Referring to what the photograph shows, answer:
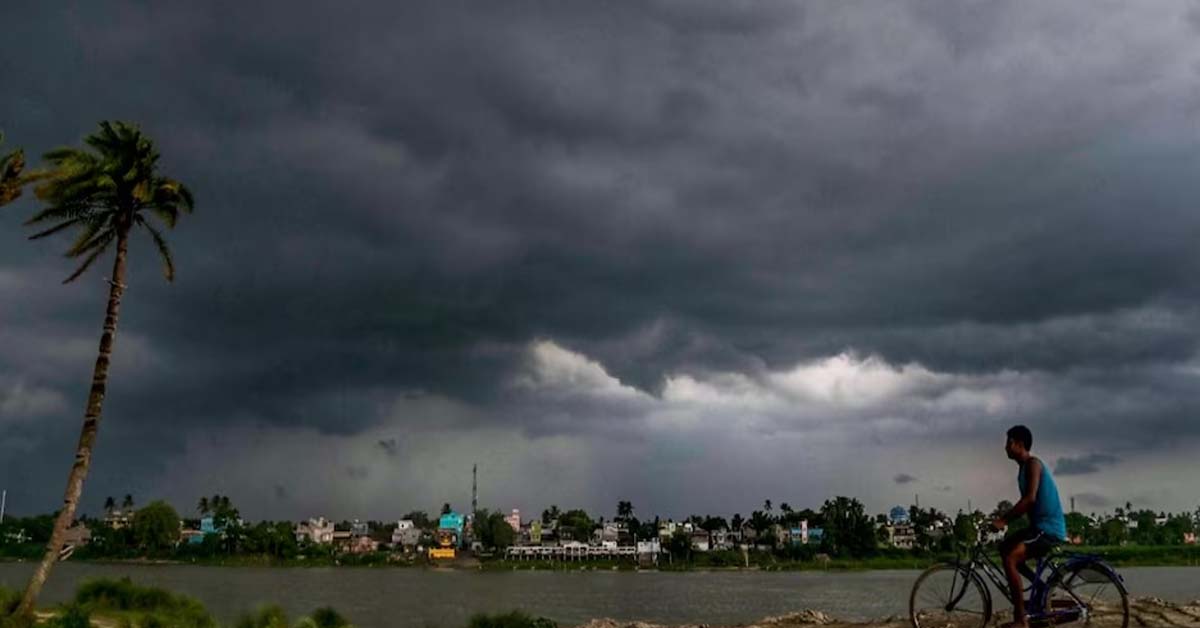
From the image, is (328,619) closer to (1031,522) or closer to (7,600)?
(7,600)

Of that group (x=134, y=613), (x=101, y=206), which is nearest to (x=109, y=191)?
(x=101, y=206)

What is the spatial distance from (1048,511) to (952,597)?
187 cm

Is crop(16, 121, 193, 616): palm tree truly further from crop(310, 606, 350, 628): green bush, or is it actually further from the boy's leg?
the boy's leg

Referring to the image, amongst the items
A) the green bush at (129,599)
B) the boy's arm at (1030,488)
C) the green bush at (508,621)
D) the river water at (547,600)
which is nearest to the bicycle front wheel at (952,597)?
the boy's arm at (1030,488)


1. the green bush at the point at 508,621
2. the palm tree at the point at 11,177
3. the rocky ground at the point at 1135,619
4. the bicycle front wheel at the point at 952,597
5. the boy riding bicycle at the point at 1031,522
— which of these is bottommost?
the green bush at the point at 508,621

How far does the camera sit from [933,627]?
1371cm

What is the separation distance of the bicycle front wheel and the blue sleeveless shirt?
124 cm

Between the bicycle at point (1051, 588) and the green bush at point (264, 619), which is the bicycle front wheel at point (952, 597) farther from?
the green bush at point (264, 619)

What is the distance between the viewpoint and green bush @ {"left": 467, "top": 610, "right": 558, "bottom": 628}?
102ft

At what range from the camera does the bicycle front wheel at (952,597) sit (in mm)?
12594

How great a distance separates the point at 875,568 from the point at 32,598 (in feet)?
528

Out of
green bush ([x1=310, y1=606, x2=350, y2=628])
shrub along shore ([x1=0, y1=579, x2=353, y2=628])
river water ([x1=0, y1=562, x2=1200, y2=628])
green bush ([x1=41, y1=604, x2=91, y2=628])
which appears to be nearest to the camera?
green bush ([x1=41, y1=604, x2=91, y2=628])

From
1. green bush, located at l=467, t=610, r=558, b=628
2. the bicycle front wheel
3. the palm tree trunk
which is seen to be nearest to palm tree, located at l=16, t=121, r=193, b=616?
the palm tree trunk

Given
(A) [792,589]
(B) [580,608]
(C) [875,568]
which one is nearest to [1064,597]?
(B) [580,608]
